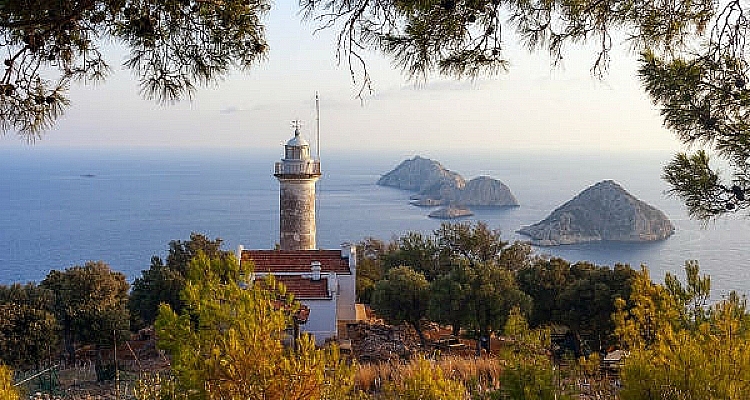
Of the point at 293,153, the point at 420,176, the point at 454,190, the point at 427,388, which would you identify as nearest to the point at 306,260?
the point at 293,153

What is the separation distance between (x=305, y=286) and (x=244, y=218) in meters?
49.8

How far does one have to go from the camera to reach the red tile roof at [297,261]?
14273 mm

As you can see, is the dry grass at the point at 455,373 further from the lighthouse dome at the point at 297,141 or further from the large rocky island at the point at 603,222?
the large rocky island at the point at 603,222

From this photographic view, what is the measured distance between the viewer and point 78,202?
78625mm

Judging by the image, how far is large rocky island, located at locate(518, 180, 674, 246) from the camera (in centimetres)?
5141

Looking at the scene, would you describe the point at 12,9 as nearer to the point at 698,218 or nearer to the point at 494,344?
the point at 698,218

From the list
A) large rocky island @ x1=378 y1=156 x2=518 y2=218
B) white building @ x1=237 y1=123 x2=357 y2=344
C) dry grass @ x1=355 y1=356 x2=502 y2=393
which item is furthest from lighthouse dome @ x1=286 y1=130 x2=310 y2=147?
large rocky island @ x1=378 y1=156 x2=518 y2=218

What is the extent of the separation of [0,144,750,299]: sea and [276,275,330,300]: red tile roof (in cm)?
462

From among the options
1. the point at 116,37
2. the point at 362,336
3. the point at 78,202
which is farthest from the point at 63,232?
the point at 116,37

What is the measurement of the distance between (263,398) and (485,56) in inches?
86.6

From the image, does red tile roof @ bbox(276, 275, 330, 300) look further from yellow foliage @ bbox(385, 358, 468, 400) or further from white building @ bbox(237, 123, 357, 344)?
yellow foliage @ bbox(385, 358, 468, 400)

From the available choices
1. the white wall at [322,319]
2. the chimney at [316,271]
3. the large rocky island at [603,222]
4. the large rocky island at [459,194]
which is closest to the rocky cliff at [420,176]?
the large rocky island at [459,194]

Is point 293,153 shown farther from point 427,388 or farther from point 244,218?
point 244,218

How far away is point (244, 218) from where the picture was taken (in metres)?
62.4
